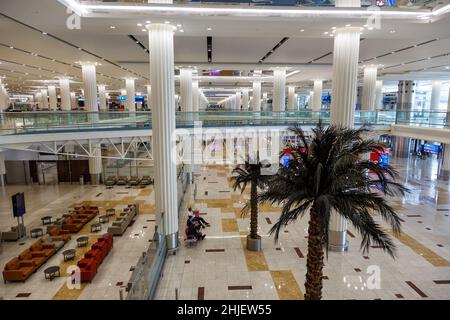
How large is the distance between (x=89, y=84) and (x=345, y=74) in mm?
16399

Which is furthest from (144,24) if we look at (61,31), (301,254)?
(301,254)

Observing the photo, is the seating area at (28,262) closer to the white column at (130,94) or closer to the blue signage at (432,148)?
the white column at (130,94)

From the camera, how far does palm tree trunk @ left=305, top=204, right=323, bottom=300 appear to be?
6312 mm

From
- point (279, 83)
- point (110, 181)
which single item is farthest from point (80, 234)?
point (279, 83)

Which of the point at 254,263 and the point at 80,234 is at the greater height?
the point at 254,263

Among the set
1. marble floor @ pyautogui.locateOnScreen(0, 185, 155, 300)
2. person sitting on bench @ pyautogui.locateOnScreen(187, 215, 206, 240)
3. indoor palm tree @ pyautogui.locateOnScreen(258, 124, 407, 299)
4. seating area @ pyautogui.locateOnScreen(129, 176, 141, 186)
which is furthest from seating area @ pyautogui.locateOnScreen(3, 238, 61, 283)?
seating area @ pyautogui.locateOnScreen(129, 176, 141, 186)

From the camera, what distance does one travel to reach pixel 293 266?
1044cm

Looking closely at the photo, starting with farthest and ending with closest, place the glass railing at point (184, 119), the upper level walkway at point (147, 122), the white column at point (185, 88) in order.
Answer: the white column at point (185, 88) → the glass railing at point (184, 119) → the upper level walkway at point (147, 122)

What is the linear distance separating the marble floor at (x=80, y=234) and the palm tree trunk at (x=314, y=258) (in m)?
4.38

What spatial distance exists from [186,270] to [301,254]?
4286 mm

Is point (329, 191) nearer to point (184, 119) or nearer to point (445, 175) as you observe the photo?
point (184, 119)

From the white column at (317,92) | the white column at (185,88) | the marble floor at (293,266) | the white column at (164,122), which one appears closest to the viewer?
the marble floor at (293,266)

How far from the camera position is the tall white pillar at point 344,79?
10.7 m

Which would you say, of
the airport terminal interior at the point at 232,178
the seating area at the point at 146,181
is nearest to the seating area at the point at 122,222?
the airport terminal interior at the point at 232,178
